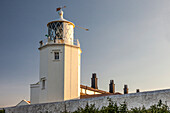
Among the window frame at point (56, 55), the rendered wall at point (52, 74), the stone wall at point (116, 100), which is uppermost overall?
the window frame at point (56, 55)

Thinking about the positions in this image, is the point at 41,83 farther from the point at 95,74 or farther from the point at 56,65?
the point at 95,74

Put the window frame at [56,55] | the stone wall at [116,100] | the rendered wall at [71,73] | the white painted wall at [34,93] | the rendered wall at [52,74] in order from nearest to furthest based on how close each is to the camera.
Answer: the stone wall at [116,100] < the rendered wall at [52,74] < the rendered wall at [71,73] < the window frame at [56,55] < the white painted wall at [34,93]

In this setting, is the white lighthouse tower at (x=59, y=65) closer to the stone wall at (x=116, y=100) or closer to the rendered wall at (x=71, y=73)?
the rendered wall at (x=71, y=73)

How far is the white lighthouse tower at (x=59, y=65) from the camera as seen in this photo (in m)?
23.4

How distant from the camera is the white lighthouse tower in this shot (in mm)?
23406

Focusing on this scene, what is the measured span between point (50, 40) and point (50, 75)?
300 centimetres

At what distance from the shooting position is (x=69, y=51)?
2453 cm

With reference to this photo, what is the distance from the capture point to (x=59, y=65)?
23828mm

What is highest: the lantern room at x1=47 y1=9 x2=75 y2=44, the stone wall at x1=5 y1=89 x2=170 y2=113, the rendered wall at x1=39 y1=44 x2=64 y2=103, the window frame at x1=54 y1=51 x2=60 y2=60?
the lantern room at x1=47 y1=9 x2=75 y2=44

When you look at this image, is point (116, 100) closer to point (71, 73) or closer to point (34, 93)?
point (71, 73)

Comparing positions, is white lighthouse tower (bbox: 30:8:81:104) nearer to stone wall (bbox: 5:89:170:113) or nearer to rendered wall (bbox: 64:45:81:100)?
rendered wall (bbox: 64:45:81:100)

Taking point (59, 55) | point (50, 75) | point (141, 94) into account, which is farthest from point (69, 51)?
point (141, 94)

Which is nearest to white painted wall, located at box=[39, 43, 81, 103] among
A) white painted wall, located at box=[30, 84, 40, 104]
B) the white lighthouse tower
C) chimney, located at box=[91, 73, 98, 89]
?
the white lighthouse tower

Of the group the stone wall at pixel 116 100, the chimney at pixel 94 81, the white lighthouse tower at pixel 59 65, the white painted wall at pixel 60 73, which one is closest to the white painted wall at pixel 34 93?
the white lighthouse tower at pixel 59 65
